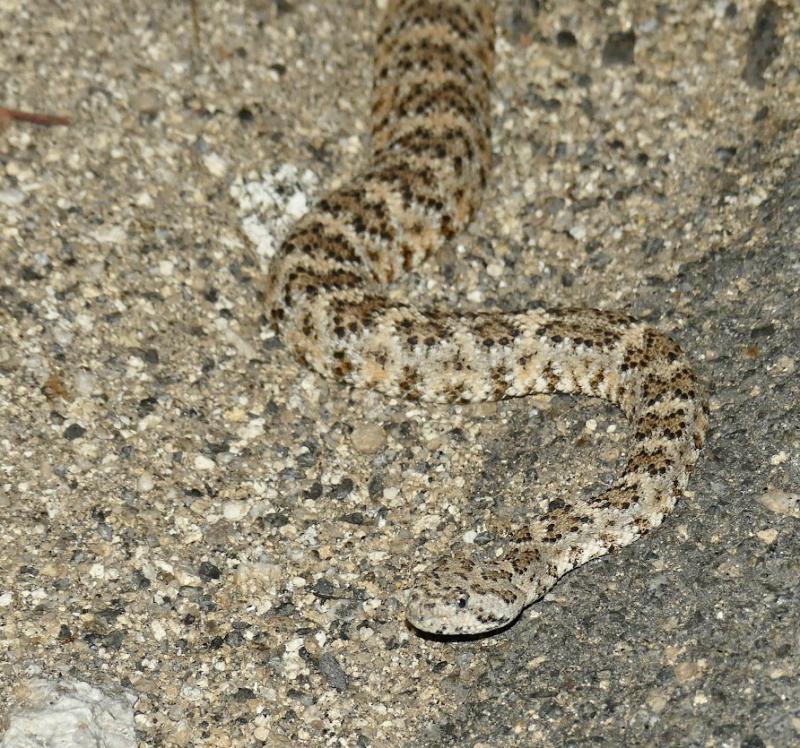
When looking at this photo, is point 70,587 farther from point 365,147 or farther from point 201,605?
point 365,147

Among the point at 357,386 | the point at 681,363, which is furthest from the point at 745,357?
the point at 357,386

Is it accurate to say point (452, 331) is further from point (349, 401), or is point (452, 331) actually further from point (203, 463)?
point (203, 463)

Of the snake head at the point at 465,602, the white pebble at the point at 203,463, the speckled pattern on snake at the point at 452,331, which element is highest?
the speckled pattern on snake at the point at 452,331

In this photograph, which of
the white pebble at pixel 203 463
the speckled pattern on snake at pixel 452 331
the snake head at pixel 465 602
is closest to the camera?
the snake head at pixel 465 602

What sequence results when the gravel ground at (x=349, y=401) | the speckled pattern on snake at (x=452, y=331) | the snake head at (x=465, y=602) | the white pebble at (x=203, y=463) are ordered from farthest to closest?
1. the white pebble at (x=203, y=463)
2. the speckled pattern on snake at (x=452, y=331)
3. the snake head at (x=465, y=602)
4. the gravel ground at (x=349, y=401)

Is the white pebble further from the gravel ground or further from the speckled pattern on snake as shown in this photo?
the speckled pattern on snake

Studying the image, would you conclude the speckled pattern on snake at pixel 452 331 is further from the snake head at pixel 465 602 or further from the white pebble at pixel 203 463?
the white pebble at pixel 203 463

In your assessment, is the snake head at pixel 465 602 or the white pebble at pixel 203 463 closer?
the snake head at pixel 465 602

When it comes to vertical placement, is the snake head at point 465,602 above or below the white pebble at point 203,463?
below

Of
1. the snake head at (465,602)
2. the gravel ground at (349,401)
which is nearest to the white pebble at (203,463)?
the gravel ground at (349,401)
